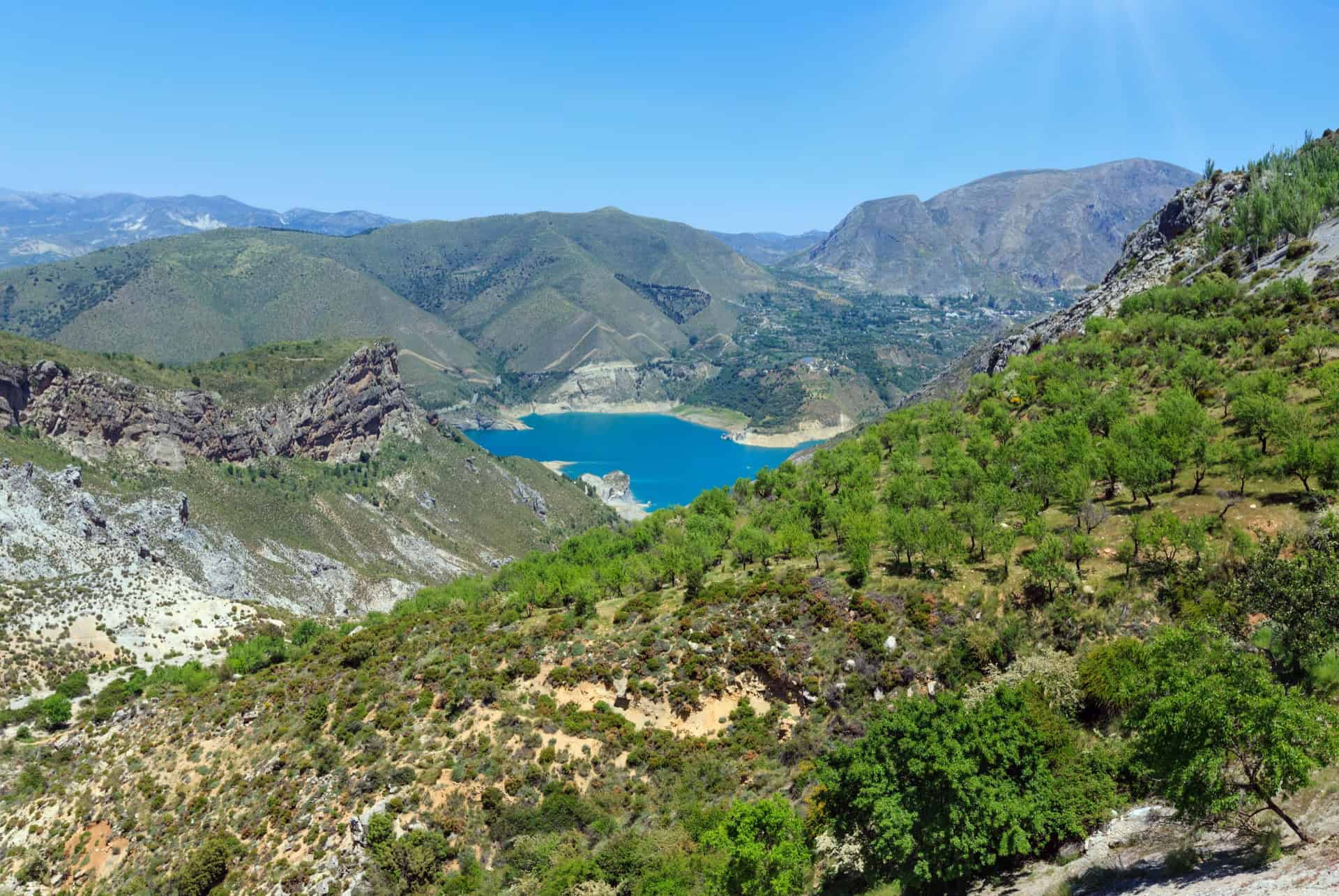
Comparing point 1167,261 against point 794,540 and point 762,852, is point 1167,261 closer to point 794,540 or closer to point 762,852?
point 794,540

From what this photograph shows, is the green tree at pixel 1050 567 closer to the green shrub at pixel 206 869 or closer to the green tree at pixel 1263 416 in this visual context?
the green tree at pixel 1263 416

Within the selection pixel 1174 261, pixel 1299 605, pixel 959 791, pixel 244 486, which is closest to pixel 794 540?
pixel 959 791

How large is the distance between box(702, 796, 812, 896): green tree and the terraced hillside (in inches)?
5.5

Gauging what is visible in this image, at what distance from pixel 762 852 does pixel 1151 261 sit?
122875mm

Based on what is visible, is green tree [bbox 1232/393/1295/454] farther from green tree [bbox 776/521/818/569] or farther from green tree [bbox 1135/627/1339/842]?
green tree [bbox 1135/627/1339/842]

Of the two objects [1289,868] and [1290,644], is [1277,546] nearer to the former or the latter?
[1290,644]

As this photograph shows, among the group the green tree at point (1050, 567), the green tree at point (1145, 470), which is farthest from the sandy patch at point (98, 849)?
the green tree at point (1145, 470)

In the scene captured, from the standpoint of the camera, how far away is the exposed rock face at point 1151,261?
10762cm

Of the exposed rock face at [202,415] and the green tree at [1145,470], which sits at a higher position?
the green tree at [1145,470]

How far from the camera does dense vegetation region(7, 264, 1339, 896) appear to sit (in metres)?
25.0

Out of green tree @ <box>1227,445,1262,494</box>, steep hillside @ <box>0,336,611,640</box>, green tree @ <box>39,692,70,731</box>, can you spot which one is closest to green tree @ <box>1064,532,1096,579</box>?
green tree @ <box>1227,445,1262,494</box>

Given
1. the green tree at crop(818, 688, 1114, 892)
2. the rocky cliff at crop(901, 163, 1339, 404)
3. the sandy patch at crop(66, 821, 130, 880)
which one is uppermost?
the rocky cliff at crop(901, 163, 1339, 404)

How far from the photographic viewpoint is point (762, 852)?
27016 millimetres

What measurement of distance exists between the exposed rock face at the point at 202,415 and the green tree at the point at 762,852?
139m
